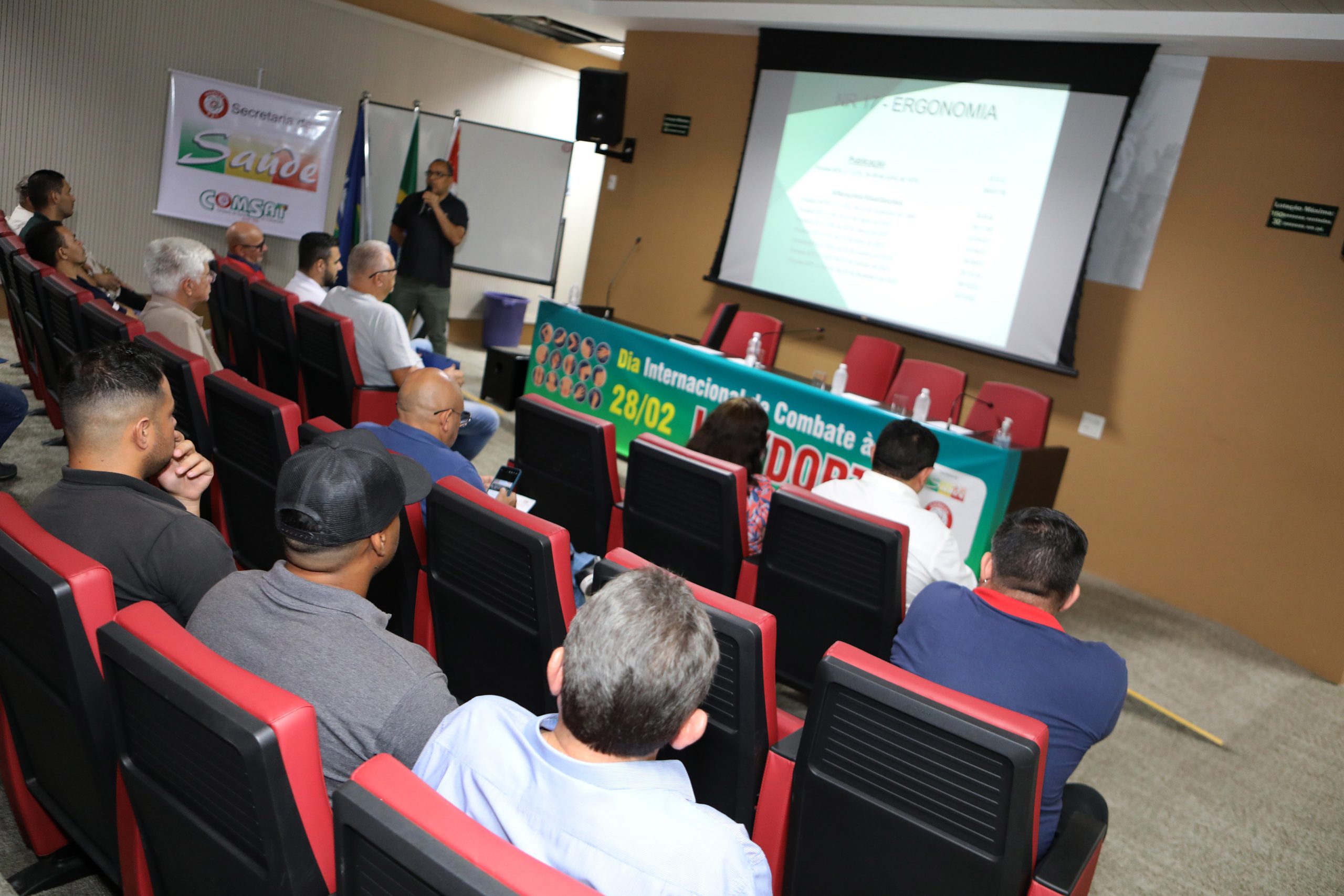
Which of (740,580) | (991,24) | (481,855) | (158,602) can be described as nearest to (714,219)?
(991,24)

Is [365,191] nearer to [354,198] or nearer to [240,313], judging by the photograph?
[354,198]

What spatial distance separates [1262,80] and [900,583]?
172 inches

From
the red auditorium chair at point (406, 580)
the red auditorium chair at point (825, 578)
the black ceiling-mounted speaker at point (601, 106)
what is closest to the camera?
the red auditorium chair at point (406, 580)

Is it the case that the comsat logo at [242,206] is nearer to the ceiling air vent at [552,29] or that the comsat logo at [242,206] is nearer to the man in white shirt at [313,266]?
the ceiling air vent at [552,29]

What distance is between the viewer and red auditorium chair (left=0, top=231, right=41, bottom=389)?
4.28m

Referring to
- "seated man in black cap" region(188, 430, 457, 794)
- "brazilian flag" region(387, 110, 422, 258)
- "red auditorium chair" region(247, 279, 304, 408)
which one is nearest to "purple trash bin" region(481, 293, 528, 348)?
"brazilian flag" region(387, 110, 422, 258)

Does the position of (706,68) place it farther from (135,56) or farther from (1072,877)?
(1072,877)

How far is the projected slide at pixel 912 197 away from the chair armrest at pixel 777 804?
475 centimetres

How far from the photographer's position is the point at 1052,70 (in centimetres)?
560

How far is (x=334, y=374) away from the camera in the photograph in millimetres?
3930

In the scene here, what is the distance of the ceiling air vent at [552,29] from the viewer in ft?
26.8

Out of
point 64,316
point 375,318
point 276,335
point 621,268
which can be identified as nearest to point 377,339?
point 375,318

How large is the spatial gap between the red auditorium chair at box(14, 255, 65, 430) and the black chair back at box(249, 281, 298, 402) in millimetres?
826

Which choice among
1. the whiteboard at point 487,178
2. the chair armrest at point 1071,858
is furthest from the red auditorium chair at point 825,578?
the whiteboard at point 487,178
